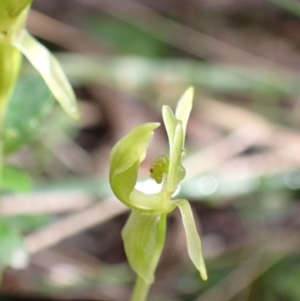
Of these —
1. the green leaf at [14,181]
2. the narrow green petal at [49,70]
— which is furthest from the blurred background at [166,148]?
the narrow green petal at [49,70]

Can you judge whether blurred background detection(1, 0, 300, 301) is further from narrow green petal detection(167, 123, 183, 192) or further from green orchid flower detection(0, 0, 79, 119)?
narrow green petal detection(167, 123, 183, 192)

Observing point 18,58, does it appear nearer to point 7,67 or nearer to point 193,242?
point 7,67

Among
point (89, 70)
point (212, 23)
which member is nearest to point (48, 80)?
point (89, 70)

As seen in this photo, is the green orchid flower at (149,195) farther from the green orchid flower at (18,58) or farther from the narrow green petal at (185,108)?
the green orchid flower at (18,58)

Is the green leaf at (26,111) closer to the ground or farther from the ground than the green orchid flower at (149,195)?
closer to the ground

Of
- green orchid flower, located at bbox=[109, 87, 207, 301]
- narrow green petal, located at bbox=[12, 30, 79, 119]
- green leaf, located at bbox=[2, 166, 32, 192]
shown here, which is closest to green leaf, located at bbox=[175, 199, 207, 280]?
green orchid flower, located at bbox=[109, 87, 207, 301]

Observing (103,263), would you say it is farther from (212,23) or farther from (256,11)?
(256,11)
